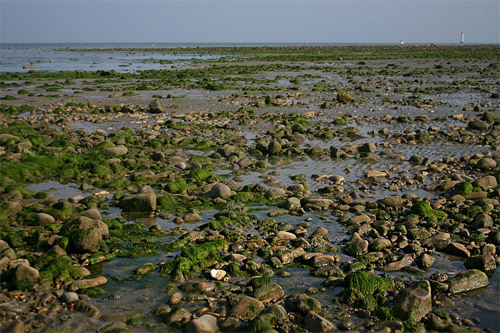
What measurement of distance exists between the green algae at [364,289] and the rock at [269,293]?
83cm

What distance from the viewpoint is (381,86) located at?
32.6 m

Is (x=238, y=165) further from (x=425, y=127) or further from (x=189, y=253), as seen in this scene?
(x=425, y=127)

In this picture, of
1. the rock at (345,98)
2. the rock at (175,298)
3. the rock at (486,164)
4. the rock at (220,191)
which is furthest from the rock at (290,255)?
the rock at (345,98)

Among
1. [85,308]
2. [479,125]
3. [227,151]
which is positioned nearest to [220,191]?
[227,151]

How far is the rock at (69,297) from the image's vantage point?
5.62m

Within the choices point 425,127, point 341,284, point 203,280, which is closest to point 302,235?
point 341,284

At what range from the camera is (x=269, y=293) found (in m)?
5.87

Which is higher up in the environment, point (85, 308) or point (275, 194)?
point (275, 194)

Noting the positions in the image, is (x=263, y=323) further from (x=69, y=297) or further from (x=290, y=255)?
(x=69, y=297)

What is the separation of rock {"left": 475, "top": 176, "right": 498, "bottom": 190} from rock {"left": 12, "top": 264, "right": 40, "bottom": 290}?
30.4 ft

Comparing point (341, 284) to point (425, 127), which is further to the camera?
point (425, 127)

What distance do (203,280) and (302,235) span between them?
227 cm

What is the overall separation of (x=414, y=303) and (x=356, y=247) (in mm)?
1902

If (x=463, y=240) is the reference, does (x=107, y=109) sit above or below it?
above
